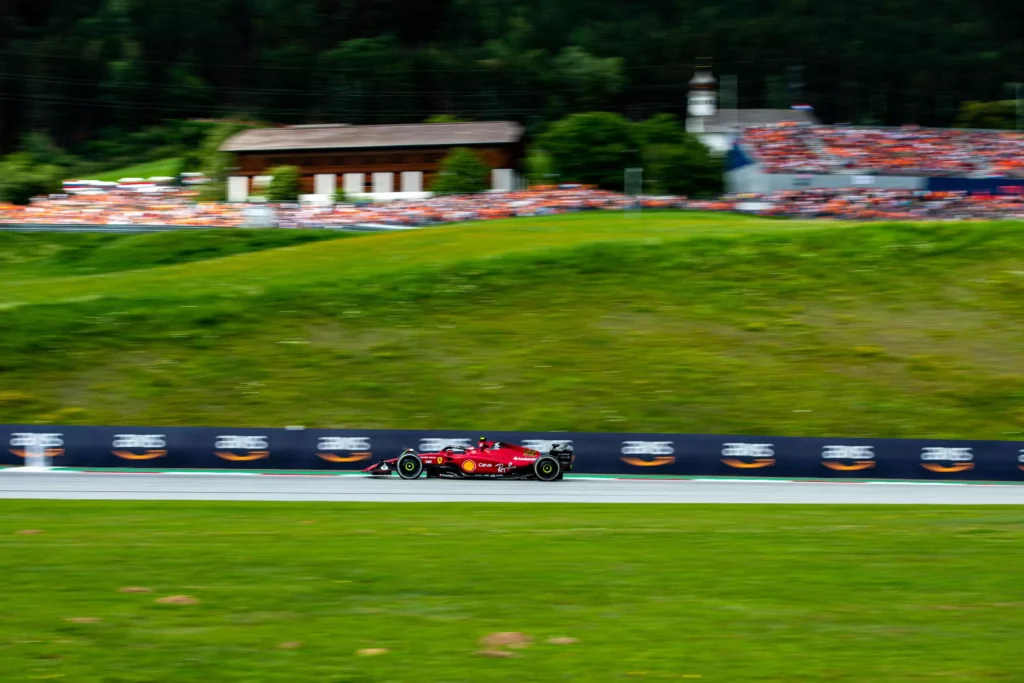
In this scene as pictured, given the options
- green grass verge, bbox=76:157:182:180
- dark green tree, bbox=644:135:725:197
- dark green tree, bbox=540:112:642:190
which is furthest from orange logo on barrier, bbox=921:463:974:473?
green grass verge, bbox=76:157:182:180

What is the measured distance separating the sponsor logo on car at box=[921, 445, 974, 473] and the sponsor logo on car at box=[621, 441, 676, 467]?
16.6ft

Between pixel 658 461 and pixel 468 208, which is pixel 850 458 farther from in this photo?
pixel 468 208

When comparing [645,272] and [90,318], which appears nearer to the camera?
[90,318]

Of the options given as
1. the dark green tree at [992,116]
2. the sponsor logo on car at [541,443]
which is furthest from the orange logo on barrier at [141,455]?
the dark green tree at [992,116]

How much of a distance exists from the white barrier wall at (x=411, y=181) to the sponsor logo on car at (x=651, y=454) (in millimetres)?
44561

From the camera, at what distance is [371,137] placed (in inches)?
2697

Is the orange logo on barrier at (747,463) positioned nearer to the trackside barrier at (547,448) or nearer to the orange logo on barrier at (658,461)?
the trackside barrier at (547,448)

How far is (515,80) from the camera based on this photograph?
95.7 m

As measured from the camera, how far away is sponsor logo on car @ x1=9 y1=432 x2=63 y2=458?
2369 centimetres

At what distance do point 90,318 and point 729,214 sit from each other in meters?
26.0

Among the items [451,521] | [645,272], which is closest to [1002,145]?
[645,272]

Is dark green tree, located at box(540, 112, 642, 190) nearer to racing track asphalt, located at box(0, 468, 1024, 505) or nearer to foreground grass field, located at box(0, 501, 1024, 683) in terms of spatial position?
racing track asphalt, located at box(0, 468, 1024, 505)

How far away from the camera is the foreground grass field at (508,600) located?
834 cm

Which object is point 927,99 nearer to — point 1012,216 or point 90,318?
point 1012,216
